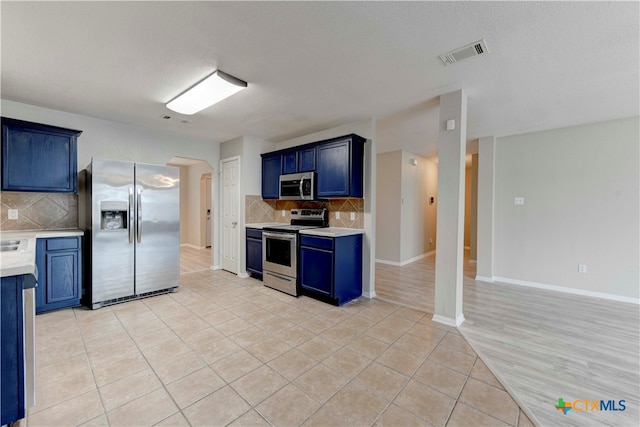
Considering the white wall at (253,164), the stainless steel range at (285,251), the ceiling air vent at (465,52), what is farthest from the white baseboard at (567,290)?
the white wall at (253,164)

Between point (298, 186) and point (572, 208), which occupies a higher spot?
point (298, 186)

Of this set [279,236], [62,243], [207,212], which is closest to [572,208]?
[279,236]

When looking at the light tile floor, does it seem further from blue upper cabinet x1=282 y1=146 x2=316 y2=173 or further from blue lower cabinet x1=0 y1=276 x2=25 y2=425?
blue upper cabinet x1=282 y1=146 x2=316 y2=173

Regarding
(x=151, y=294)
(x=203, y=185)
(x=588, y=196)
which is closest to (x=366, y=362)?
(x=151, y=294)

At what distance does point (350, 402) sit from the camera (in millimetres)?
1697

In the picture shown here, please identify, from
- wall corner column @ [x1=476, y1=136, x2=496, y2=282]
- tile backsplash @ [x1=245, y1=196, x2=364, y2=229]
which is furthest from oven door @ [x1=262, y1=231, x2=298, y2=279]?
wall corner column @ [x1=476, y1=136, x2=496, y2=282]

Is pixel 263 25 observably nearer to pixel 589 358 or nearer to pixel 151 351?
pixel 151 351

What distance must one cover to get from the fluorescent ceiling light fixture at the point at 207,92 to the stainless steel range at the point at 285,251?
1.91 m

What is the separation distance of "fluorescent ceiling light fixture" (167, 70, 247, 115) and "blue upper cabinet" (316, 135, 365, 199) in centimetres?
147

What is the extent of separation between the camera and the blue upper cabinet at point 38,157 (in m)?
3.00

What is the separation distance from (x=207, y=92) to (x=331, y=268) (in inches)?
95.2

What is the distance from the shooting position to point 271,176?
473 cm

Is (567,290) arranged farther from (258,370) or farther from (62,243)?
(62,243)

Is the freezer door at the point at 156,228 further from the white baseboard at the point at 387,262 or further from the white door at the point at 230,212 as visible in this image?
the white baseboard at the point at 387,262
